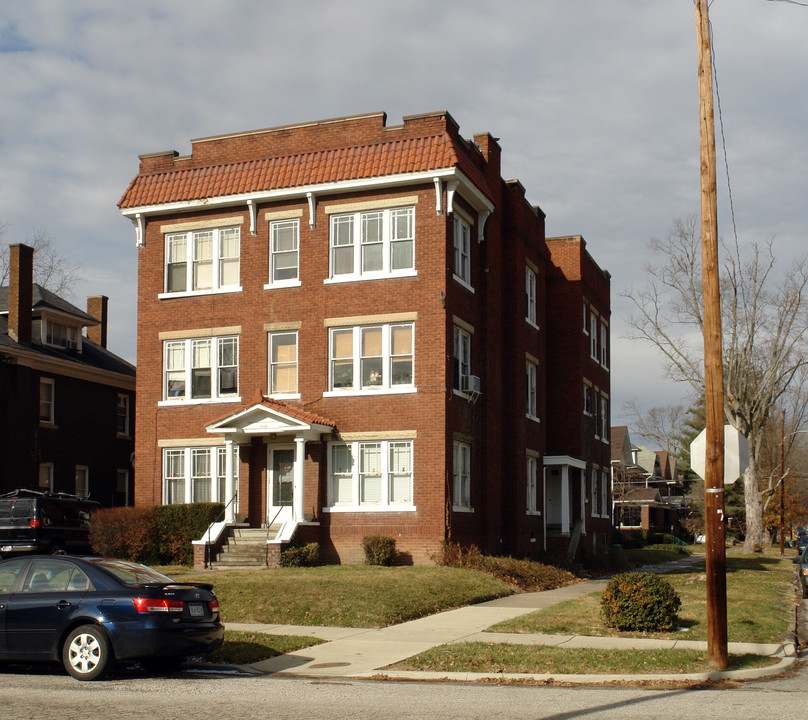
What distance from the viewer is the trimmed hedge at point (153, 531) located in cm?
2664

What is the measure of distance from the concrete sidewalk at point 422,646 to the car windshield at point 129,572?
177 cm

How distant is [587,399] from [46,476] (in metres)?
20.6

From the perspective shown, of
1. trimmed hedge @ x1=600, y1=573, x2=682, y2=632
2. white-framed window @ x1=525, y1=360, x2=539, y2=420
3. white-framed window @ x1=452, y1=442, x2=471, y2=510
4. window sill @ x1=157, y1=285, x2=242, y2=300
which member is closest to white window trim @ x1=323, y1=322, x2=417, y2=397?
white-framed window @ x1=452, y1=442, x2=471, y2=510

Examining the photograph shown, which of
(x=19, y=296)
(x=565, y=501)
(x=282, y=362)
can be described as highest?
(x=19, y=296)

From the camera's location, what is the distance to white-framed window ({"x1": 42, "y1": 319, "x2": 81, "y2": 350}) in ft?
129

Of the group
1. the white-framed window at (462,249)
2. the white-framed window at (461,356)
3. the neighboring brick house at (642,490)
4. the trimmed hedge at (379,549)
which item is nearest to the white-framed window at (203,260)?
the white-framed window at (462,249)

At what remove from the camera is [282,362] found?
1094 inches

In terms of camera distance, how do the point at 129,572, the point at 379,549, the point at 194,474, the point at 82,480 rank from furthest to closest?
the point at 82,480 < the point at 194,474 < the point at 379,549 < the point at 129,572

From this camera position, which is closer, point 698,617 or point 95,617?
point 95,617

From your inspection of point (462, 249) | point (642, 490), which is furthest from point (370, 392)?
point (642, 490)

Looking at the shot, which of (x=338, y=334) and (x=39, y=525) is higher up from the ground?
(x=338, y=334)

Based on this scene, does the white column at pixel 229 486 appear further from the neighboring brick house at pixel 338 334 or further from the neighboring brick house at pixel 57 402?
the neighboring brick house at pixel 57 402

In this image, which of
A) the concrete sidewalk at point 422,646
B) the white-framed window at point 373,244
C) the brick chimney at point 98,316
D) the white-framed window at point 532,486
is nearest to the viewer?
the concrete sidewalk at point 422,646

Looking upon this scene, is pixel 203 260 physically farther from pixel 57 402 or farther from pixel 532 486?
pixel 532 486
